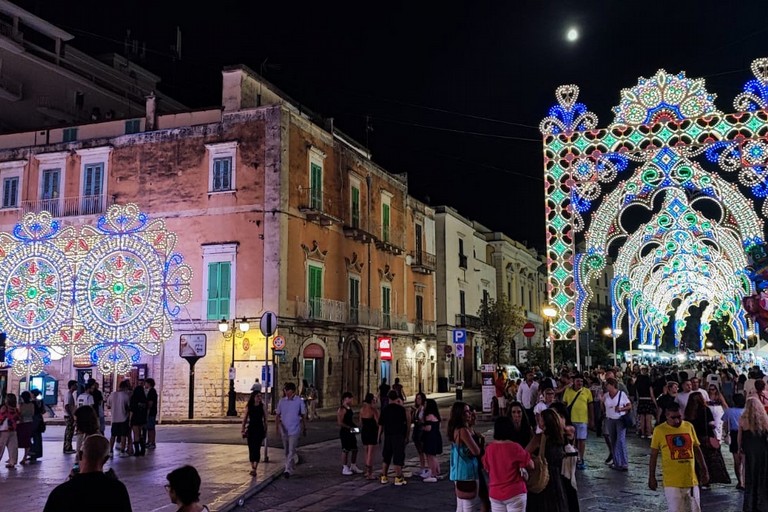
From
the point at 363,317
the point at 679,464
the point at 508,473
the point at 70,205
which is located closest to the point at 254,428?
the point at 508,473

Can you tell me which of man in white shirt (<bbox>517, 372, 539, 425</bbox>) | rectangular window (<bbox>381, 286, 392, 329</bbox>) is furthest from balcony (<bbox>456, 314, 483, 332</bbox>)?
man in white shirt (<bbox>517, 372, 539, 425</bbox>)

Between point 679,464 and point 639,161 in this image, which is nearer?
point 679,464

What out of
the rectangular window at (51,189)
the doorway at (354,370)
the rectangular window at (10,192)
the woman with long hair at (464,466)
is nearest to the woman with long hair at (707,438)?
the woman with long hair at (464,466)

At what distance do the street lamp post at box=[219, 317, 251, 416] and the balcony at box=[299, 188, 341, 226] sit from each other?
4.94m

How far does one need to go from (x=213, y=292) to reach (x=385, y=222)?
11924 mm

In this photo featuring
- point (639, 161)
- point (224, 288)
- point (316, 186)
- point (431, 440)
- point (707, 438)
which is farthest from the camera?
point (316, 186)

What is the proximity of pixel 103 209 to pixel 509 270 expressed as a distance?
120ft

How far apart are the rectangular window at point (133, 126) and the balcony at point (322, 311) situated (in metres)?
9.55

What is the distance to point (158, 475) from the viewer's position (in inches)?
518

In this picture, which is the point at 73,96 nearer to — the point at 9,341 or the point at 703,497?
the point at 9,341

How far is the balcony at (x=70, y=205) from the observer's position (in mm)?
29078

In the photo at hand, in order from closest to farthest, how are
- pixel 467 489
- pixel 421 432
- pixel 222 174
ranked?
pixel 467 489 → pixel 421 432 → pixel 222 174

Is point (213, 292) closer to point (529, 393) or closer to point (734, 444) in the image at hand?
point (529, 393)

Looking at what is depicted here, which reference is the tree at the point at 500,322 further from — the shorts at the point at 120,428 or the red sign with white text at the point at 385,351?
the shorts at the point at 120,428
